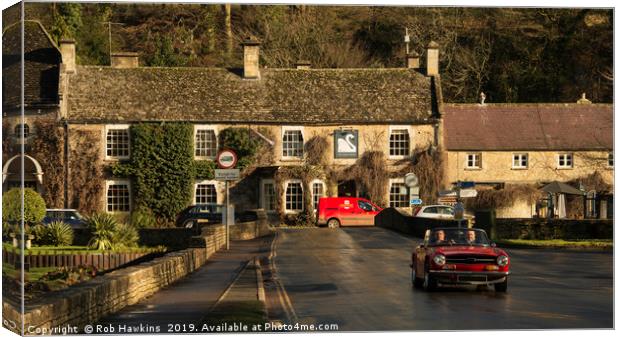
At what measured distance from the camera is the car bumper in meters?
25.1

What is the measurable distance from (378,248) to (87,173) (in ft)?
86.5

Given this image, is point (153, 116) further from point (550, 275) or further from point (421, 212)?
point (550, 275)

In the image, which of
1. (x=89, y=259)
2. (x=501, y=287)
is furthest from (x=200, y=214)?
(x=501, y=287)

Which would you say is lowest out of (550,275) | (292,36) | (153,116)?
(550,275)

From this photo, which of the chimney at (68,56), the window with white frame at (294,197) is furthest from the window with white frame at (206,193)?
the chimney at (68,56)

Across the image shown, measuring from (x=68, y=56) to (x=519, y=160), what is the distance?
2839 centimetres

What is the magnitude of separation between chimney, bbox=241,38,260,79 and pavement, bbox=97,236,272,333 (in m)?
29.4

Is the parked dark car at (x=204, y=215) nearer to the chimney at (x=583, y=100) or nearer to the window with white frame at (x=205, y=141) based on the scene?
the window with white frame at (x=205, y=141)

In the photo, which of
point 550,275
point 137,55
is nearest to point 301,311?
point 550,275

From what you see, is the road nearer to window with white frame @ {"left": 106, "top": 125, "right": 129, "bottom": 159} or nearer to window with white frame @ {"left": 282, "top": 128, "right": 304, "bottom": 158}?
window with white frame @ {"left": 282, "top": 128, "right": 304, "bottom": 158}

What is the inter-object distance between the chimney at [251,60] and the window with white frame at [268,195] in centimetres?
670

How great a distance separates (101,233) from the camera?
4694 centimetres

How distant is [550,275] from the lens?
101 feet

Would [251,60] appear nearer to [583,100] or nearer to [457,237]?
[583,100]
